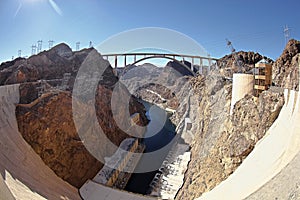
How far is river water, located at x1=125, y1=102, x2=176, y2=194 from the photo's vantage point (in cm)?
2050

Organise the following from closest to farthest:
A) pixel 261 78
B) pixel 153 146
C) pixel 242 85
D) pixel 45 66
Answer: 1. pixel 261 78
2. pixel 242 85
3. pixel 45 66
4. pixel 153 146

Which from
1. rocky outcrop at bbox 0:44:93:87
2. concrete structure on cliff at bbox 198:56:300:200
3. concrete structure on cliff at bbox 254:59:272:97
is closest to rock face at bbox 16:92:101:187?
rocky outcrop at bbox 0:44:93:87

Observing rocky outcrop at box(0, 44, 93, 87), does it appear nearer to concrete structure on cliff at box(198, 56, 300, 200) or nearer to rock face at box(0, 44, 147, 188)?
rock face at box(0, 44, 147, 188)

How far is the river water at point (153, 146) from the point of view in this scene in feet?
67.2

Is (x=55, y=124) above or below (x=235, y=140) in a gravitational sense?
above

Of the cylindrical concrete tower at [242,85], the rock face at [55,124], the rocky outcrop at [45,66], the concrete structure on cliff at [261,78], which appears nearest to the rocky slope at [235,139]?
the cylindrical concrete tower at [242,85]

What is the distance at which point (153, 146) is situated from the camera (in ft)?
99.7

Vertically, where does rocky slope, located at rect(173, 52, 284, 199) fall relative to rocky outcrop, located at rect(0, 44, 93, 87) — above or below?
below

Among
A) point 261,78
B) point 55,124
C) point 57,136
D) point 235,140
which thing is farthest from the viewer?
point 55,124

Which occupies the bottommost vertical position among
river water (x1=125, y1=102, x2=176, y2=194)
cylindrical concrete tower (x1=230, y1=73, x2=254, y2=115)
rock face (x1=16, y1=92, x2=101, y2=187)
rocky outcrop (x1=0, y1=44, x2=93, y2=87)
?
river water (x1=125, y1=102, x2=176, y2=194)

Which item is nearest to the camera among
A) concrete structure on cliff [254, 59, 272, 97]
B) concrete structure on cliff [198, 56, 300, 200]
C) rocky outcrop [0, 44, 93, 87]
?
concrete structure on cliff [198, 56, 300, 200]

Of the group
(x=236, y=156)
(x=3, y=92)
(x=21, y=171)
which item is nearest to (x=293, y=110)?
(x=236, y=156)

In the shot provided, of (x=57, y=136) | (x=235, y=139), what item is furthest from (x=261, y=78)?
Answer: (x=57, y=136)

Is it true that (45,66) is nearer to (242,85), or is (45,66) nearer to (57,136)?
(57,136)
